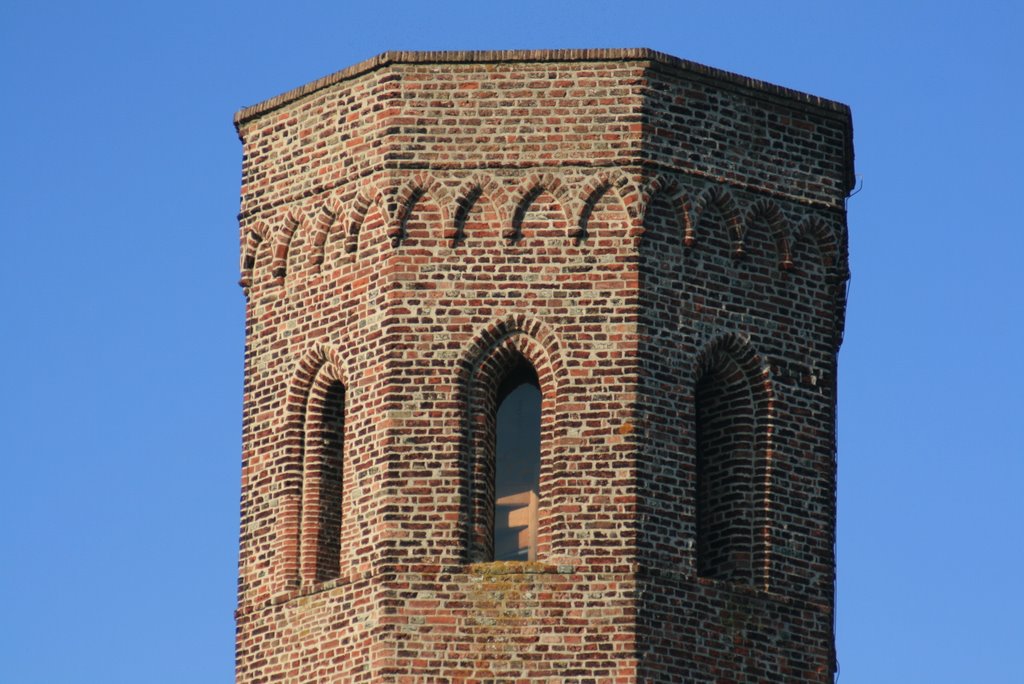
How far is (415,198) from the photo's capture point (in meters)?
38.1

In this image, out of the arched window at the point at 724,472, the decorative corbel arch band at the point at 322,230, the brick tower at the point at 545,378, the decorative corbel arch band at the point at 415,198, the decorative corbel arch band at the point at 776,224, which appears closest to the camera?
the brick tower at the point at 545,378

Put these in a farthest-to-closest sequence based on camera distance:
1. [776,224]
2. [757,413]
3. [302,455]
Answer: [776,224] → [302,455] → [757,413]

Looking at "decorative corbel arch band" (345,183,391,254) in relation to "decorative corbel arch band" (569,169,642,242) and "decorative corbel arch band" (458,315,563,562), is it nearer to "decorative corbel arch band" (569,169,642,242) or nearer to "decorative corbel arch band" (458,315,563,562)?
"decorative corbel arch band" (458,315,563,562)

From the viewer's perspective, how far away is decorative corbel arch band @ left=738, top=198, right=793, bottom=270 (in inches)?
1519

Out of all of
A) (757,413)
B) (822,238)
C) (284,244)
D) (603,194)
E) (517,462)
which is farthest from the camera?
(284,244)

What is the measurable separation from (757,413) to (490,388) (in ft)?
8.74

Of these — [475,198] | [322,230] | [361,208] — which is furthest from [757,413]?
[322,230]

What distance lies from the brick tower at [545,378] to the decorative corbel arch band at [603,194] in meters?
0.04

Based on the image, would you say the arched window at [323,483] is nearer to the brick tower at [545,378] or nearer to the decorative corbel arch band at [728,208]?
the brick tower at [545,378]

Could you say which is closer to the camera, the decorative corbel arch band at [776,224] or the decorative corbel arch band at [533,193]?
the decorative corbel arch band at [533,193]

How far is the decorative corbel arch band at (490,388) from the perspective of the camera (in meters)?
37.2

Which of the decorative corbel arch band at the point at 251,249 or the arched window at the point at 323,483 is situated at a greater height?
the decorative corbel arch band at the point at 251,249

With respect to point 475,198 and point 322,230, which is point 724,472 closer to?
point 475,198

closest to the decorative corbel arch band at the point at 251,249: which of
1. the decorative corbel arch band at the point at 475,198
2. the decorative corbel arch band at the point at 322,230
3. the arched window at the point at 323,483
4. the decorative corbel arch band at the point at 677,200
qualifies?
the decorative corbel arch band at the point at 322,230
